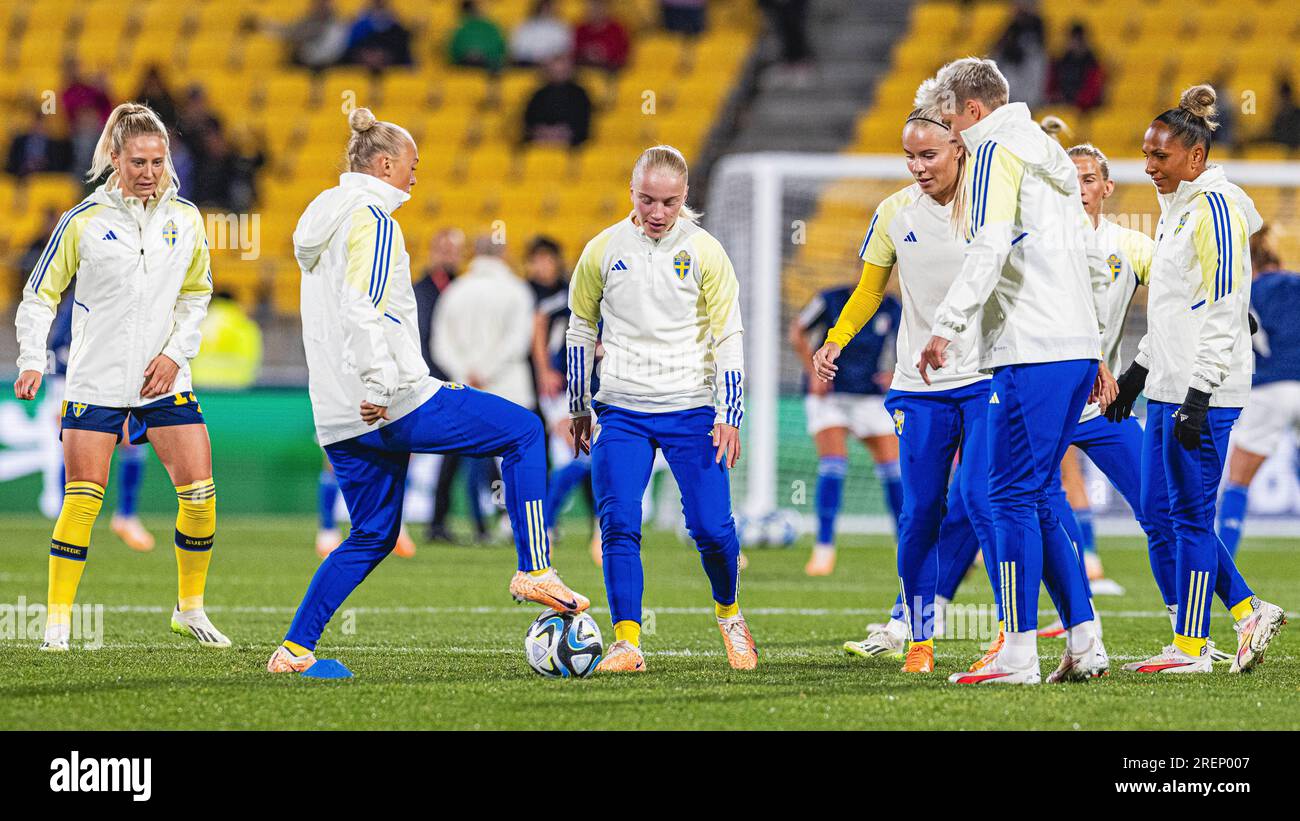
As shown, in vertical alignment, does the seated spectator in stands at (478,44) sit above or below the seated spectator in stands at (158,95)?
above

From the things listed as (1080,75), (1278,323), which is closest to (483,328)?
(1278,323)

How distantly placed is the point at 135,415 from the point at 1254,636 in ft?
13.8

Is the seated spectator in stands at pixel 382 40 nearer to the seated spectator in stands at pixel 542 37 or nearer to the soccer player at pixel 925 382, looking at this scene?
the seated spectator in stands at pixel 542 37

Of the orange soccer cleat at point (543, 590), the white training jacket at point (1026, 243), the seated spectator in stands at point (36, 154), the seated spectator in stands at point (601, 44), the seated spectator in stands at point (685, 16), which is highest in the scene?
the seated spectator in stands at point (685, 16)

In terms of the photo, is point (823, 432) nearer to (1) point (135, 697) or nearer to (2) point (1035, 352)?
(2) point (1035, 352)

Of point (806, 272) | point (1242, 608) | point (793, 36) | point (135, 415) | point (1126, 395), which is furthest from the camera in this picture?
point (793, 36)

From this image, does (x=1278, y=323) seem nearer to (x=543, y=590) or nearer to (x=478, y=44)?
(x=543, y=590)

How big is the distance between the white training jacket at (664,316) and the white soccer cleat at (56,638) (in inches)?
91.2

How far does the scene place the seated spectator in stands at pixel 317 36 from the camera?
67.3 feet

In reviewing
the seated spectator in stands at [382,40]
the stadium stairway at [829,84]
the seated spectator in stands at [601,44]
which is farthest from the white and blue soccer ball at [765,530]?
the seated spectator in stands at [382,40]

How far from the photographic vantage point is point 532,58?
788 inches

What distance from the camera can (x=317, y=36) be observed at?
70.0 feet

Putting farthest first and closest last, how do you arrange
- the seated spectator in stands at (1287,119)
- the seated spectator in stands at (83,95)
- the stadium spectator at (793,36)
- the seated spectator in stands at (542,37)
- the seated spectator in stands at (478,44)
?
the seated spectator in stands at (478,44) < the seated spectator in stands at (542,37) < the stadium spectator at (793,36) < the seated spectator in stands at (83,95) < the seated spectator in stands at (1287,119)
